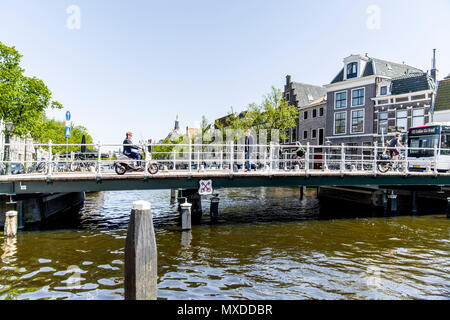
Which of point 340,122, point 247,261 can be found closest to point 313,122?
point 340,122

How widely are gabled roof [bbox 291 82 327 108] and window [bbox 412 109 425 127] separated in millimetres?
19158

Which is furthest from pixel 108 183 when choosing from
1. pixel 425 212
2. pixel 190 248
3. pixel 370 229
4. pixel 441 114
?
pixel 441 114

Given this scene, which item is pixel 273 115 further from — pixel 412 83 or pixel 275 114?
pixel 412 83

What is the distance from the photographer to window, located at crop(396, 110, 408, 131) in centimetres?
3188

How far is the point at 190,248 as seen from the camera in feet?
35.6

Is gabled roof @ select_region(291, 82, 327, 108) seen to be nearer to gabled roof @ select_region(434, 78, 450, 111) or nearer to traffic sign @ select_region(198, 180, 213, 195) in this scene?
gabled roof @ select_region(434, 78, 450, 111)

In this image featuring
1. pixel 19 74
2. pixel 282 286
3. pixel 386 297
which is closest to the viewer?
pixel 386 297

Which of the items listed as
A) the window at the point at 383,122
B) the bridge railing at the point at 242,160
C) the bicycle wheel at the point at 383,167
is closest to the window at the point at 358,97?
the window at the point at 383,122

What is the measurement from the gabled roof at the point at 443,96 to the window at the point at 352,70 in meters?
8.91

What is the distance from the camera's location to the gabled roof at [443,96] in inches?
1140

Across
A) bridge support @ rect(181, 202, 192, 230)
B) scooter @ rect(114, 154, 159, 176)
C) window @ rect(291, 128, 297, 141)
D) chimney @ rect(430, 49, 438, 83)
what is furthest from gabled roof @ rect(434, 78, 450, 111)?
scooter @ rect(114, 154, 159, 176)

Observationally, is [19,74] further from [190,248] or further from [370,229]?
[370,229]

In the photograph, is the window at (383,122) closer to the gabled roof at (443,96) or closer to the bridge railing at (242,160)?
the bridge railing at (242,160)
